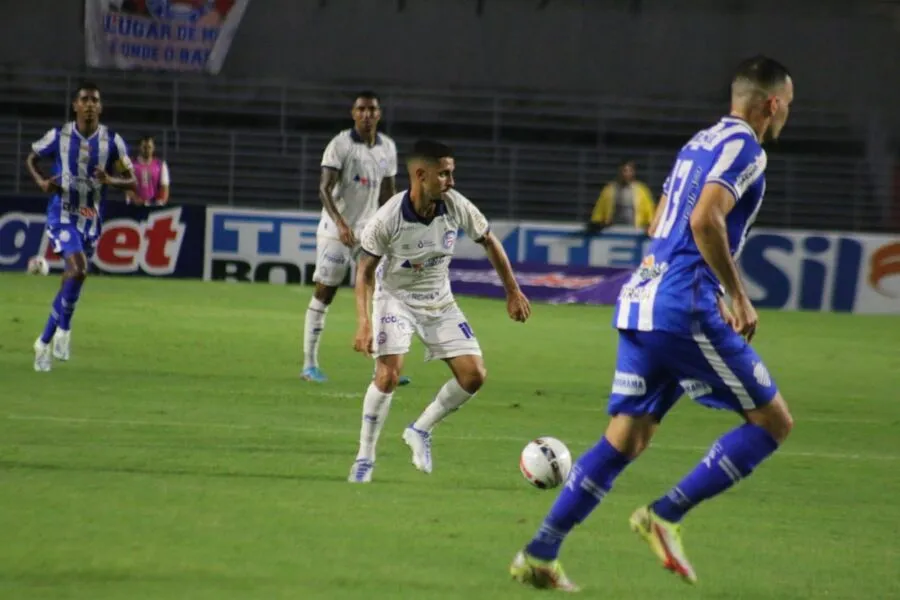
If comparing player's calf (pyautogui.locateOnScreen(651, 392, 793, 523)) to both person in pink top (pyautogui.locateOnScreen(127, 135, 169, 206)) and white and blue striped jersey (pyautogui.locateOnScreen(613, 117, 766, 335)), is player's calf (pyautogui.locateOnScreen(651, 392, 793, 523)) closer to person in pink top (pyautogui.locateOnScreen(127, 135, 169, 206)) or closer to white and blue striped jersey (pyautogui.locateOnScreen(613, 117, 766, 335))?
white and blue striped jersey (pyautogui.locateOnScreen(613, 117, 766, 335))

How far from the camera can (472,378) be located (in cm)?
906

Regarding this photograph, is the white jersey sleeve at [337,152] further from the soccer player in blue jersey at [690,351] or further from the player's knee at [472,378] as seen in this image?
the soccer player in blue jersey at [690,351]

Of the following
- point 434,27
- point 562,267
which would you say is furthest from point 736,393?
point 434,27

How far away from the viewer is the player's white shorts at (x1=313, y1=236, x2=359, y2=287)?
1347 centimetres

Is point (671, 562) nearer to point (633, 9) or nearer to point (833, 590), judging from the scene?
point (833, 590)

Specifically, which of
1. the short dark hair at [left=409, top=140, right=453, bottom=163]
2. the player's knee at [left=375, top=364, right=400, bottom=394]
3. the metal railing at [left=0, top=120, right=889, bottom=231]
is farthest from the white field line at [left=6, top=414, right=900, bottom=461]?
the metal railing at [left=0, top=120, right=889, bottom=231]

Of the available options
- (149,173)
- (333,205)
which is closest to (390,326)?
(333,205)

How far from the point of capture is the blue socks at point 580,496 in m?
6.19

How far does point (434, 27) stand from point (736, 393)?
2404 cm

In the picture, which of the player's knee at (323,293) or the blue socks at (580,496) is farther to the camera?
the player's knee at (323,293)

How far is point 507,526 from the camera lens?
7.59 meters

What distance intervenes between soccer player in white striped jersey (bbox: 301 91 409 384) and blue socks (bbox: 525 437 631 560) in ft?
23.3

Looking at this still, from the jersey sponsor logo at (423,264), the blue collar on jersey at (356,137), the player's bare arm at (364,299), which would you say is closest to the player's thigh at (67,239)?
the blue collar on jersey at (356,137)

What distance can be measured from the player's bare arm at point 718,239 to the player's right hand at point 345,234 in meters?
7.21
